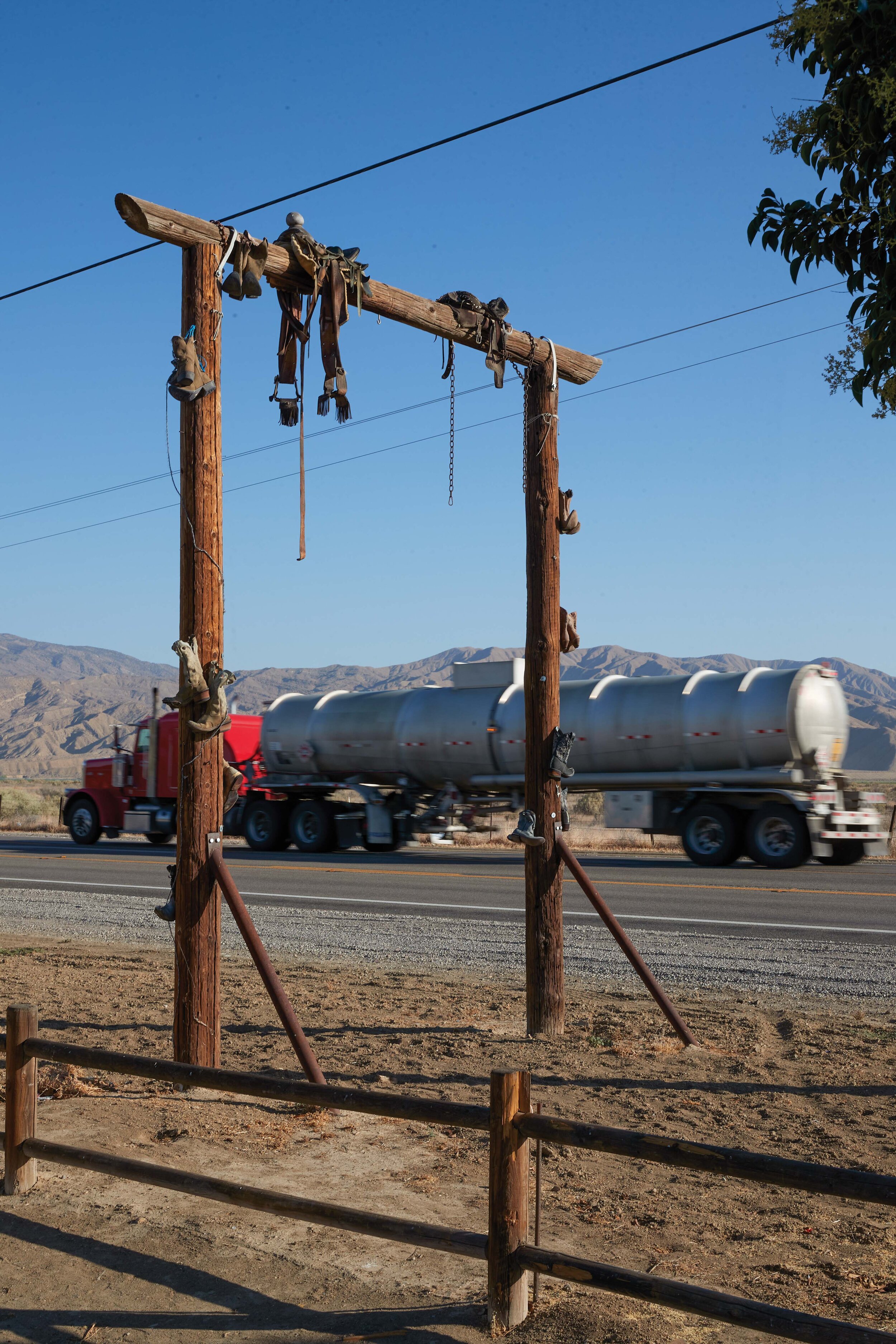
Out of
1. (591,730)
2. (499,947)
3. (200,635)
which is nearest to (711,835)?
(591,730)

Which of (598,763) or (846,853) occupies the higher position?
(598,763)

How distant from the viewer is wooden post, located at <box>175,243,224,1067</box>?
6.42m

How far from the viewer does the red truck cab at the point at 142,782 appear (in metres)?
26.1

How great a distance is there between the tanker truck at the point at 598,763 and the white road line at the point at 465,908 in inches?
127

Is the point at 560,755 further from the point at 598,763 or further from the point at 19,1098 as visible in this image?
the point at 598,763

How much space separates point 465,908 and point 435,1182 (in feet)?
35.0

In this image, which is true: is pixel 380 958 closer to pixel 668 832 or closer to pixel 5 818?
pixel 668 832

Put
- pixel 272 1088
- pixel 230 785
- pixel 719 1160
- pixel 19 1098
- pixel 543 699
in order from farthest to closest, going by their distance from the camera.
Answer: pixel 543 699, pixel 230 785, pixel 19 1098, pixel 272 1088, pixel 719 1160

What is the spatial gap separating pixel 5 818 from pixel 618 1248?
4289cm

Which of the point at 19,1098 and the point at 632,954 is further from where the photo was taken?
the point at 632,954

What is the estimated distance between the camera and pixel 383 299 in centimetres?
743

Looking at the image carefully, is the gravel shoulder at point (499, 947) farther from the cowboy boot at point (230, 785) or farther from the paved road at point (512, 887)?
the cowboy boot at point (230, 785)

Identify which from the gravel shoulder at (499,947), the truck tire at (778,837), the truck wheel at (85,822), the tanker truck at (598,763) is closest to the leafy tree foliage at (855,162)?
the gravel shoulder at (499,947)

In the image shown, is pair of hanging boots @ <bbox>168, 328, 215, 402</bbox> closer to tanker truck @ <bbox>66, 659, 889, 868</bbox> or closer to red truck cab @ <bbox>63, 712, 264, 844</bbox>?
tanker truck @ <bbox>66, 659, 889, 868</bbox>
